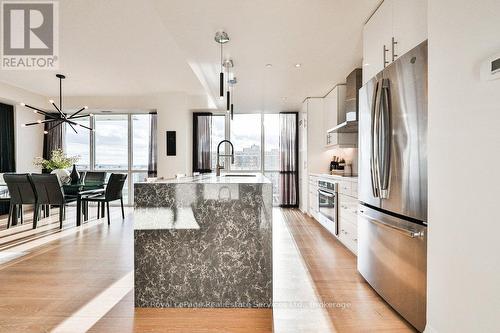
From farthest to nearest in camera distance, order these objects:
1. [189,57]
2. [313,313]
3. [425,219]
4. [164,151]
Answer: [164,151] → [189,57] → [313,313] → [425,219]

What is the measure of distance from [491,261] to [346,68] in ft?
10.9

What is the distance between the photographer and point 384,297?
7.11ft

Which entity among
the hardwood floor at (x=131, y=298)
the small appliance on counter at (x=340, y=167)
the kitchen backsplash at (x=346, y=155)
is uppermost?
the kitchen backsplash at (x=346, y=155)

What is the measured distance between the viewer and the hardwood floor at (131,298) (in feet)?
6.19

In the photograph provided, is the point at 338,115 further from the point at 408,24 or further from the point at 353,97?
the point at 408,24

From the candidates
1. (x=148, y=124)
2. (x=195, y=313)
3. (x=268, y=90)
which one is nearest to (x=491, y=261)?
(x=195, y=313)

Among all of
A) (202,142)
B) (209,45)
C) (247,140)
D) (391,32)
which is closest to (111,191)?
(202,142)

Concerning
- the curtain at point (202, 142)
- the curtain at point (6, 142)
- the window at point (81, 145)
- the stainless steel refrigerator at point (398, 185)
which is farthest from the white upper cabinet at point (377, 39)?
the curtain at point (6, 142)

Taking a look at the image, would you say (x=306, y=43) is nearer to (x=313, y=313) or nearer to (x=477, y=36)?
(x=477, y=36)

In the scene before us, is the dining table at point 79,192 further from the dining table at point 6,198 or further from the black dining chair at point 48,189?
the dining table at point 6,198

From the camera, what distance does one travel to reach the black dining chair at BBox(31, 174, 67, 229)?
4.53m

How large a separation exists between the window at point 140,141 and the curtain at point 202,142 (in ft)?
4.21

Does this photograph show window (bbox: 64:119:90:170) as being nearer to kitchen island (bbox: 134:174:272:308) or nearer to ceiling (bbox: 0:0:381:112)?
ceiling (bbox: 0:0:381:112)

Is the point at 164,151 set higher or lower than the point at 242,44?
lower
